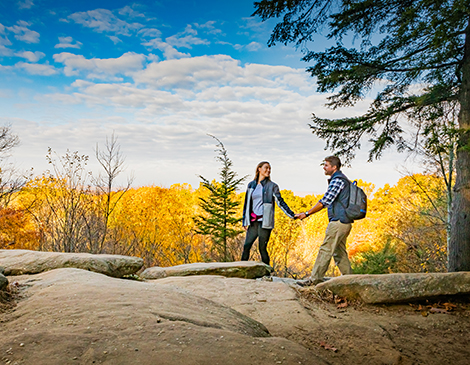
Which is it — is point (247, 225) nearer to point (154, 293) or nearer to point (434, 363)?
point (154, 293)

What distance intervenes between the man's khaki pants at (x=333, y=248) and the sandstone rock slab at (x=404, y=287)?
1.98 ft

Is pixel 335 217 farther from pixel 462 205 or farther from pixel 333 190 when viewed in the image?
pixel 462 205

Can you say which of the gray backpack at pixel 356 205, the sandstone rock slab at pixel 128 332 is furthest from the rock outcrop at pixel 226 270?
the sandstone rock slab at pixel 128 332

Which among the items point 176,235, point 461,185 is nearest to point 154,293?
point 461,185

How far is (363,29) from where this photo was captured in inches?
252

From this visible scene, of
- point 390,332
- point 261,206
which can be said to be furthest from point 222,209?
point 390,332

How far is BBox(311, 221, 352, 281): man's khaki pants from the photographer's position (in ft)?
17.1

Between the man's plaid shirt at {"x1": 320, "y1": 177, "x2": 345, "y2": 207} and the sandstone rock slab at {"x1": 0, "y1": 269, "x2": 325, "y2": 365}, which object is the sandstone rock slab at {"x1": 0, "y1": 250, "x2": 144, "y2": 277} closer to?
the sandstone rock slab at {"x1": 0, "y1": 269, "x2": 325, "y2": 365}

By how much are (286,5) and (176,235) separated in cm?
1327

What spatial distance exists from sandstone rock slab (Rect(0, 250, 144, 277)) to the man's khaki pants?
3.12 metres

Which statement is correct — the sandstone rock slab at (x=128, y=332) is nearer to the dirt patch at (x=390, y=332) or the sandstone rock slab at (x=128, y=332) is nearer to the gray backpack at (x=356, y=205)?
the dirt patch at (x=390, y=332)

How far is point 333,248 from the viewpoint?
5281 millimetres

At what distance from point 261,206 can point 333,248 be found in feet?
5.34

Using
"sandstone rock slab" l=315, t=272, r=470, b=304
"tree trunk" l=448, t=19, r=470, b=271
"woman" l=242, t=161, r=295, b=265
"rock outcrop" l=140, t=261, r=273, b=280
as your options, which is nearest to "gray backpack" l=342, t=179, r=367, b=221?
"sandstone rock slab" l=315, t=272, r=470, b=304
